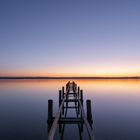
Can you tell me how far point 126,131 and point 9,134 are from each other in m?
10.1

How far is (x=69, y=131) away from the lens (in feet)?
63.1

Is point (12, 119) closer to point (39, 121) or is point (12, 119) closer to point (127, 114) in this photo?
point (39, 121)

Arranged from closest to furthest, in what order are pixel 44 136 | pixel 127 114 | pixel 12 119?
pixel 44 136
pixel 12 119
pixel 127 114

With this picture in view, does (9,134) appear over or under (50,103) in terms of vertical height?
under

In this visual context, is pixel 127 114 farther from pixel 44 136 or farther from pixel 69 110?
pixel 44 136

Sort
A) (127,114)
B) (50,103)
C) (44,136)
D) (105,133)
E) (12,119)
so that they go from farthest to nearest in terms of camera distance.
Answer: (127,114) → (12,119) → (105,133) → (44,136) → (50,103)

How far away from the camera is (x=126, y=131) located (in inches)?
792

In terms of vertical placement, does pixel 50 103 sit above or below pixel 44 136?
above

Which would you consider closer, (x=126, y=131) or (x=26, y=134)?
(x=26, y=134)

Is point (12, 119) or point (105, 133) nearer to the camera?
point (105, 133)

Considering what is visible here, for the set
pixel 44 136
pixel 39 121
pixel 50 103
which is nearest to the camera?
pixel 50 103

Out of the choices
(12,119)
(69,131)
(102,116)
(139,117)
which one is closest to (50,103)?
(69,131)

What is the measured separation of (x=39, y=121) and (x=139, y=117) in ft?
41.5

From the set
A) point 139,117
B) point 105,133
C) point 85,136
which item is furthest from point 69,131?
point 139,117
